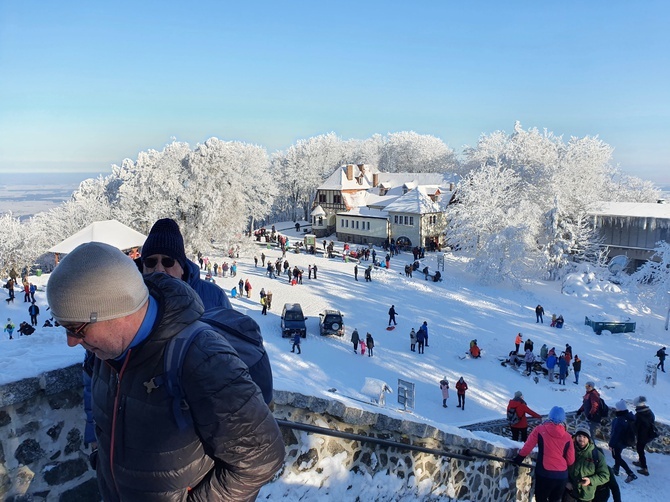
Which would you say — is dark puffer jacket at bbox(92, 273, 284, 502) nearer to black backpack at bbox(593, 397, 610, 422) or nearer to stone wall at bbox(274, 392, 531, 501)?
stone wall at bbox(274, 392, 531, 501)

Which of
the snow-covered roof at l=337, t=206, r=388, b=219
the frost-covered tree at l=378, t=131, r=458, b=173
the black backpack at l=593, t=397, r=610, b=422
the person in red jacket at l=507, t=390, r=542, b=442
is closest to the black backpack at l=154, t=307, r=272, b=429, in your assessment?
the person in red jacket at l=507, t=390, r=542, b=442

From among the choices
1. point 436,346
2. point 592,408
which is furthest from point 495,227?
point 592,408

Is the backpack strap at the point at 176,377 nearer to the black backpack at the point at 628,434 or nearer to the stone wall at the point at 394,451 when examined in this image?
the stone wall at the point at 394,451

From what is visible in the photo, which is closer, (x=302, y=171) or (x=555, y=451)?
(x=555, y=451)

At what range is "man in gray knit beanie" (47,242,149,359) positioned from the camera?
1796 mm

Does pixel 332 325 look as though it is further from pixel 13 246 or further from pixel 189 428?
pixel 13 246

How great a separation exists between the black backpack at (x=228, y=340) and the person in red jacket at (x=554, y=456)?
13.5ft

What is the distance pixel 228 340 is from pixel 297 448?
2.38 metres

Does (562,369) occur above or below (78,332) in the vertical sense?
below

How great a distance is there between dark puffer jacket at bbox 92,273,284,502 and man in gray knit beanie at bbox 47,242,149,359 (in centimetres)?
12

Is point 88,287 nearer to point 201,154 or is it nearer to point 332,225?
point 201,154

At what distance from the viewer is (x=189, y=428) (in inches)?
75.5

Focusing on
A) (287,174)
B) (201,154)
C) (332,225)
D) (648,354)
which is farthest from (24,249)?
(648,354)

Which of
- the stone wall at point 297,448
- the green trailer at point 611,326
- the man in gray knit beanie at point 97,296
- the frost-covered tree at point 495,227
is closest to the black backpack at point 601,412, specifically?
the stone wall at point 297,448
